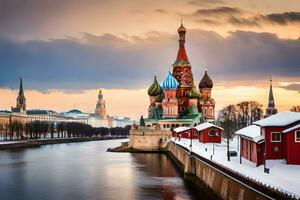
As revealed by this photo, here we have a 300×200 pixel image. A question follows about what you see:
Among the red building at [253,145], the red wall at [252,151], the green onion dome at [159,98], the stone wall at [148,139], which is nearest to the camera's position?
the red wall at [252,151]

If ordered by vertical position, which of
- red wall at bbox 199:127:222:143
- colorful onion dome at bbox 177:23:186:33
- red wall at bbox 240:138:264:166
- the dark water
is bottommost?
the dark water

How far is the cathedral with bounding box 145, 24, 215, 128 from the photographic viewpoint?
114 meters

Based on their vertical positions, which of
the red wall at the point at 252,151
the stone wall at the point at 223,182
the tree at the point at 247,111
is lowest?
the stone wall at the point at 223,182

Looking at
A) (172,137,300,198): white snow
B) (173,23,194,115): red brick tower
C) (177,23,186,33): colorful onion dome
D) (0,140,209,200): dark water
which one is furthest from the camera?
(177,23,186,33): colorful onion dome

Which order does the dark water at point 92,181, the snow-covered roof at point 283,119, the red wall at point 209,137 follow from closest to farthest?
1. the snow-covered roof at point 283,119
2. the dark water at point 92,181
3. the red wall at point 209,137

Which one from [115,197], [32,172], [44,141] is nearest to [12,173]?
[32,172]

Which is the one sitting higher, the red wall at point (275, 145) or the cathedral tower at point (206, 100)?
the cathedral tower at point (206, 100)

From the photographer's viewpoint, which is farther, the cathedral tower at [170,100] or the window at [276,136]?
the cathedral tower at [170,100]

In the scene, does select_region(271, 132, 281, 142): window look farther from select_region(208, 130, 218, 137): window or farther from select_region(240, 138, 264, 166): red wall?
select_region(208, 130, 218, 137): window

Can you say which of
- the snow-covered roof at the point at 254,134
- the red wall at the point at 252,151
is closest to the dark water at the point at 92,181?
the red wall at the point at 252,151

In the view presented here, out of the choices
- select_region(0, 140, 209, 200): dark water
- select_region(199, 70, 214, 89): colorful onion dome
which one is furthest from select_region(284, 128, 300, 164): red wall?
select_region(199, 70, 214, 89): colorful onion dome

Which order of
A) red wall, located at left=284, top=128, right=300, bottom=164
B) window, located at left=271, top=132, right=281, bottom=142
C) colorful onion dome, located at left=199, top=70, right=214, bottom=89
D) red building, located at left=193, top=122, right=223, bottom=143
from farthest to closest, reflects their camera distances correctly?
colorful onion dome, located at left=199, top=70, right=214, bottom=89, red building, located at left=193, top=122, right=223, bottom=143, window, located at left=271, top=132, right=281, bottom=142, red wall, located at left=284, top=128, right=300, bottom=164

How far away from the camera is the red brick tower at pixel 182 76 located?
118438 millimetres

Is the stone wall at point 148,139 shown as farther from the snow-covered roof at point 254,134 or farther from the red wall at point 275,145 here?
the red wall at point 275,145
